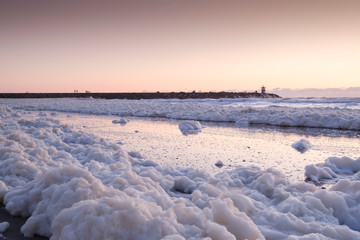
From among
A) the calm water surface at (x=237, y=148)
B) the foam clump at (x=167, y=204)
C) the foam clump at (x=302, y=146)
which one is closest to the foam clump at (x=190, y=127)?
the calm water surface at (x=237, y=148)

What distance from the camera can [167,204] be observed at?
2.63 metres

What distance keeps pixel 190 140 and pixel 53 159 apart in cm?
335

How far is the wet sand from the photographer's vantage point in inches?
90.8

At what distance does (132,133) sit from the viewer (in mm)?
8391

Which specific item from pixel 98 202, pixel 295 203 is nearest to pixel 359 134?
pixel 295 203

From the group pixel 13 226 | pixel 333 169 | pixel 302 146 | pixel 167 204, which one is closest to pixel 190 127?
pixel 302 146

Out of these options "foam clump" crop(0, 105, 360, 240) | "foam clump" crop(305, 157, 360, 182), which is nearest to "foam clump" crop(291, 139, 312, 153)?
"foam clump" crop(305, 157, 360, 182)

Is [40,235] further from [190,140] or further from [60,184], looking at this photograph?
[190,140]

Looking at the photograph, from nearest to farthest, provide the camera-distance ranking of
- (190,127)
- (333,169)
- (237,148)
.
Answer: (333,169)
(237,148)
(190,127)

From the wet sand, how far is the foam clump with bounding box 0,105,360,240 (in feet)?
0.16

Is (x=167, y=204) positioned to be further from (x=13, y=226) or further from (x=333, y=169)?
(x=333, y=169)

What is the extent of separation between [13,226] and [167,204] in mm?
1238

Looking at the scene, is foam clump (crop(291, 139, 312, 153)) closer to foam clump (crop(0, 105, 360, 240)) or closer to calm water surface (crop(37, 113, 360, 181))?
calm water surface (crop(37, 113, 360, 181))

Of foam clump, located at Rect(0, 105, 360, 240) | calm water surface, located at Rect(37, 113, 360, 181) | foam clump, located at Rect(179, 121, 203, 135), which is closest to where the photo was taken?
foam clump, located at Rect(0, 105, 360, 240)
